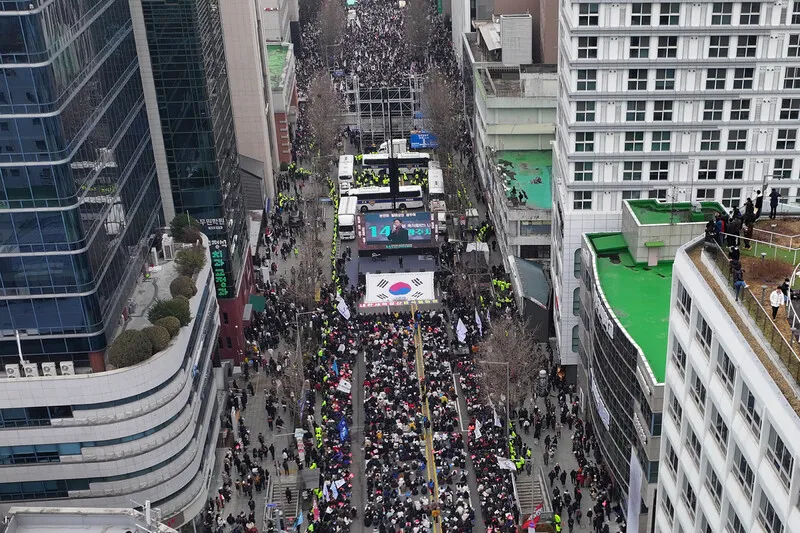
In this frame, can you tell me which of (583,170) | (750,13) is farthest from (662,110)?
(750,13)

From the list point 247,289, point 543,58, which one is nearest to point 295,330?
point 247,289

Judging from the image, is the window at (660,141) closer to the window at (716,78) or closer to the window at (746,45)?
the window at (716,78)

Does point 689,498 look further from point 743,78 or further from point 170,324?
point 743,78

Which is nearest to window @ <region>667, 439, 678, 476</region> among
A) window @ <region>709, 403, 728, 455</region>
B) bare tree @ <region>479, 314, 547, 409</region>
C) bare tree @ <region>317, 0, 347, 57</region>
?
window @ <region>709, 403, 728, 455</region>

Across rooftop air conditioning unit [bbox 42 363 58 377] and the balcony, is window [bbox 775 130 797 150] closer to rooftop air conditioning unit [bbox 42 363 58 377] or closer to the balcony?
the balcony

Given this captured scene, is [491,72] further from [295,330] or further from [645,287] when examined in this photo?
[645,287]

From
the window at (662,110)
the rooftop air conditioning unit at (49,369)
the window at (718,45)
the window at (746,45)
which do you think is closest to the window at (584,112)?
the window at (662,110)
